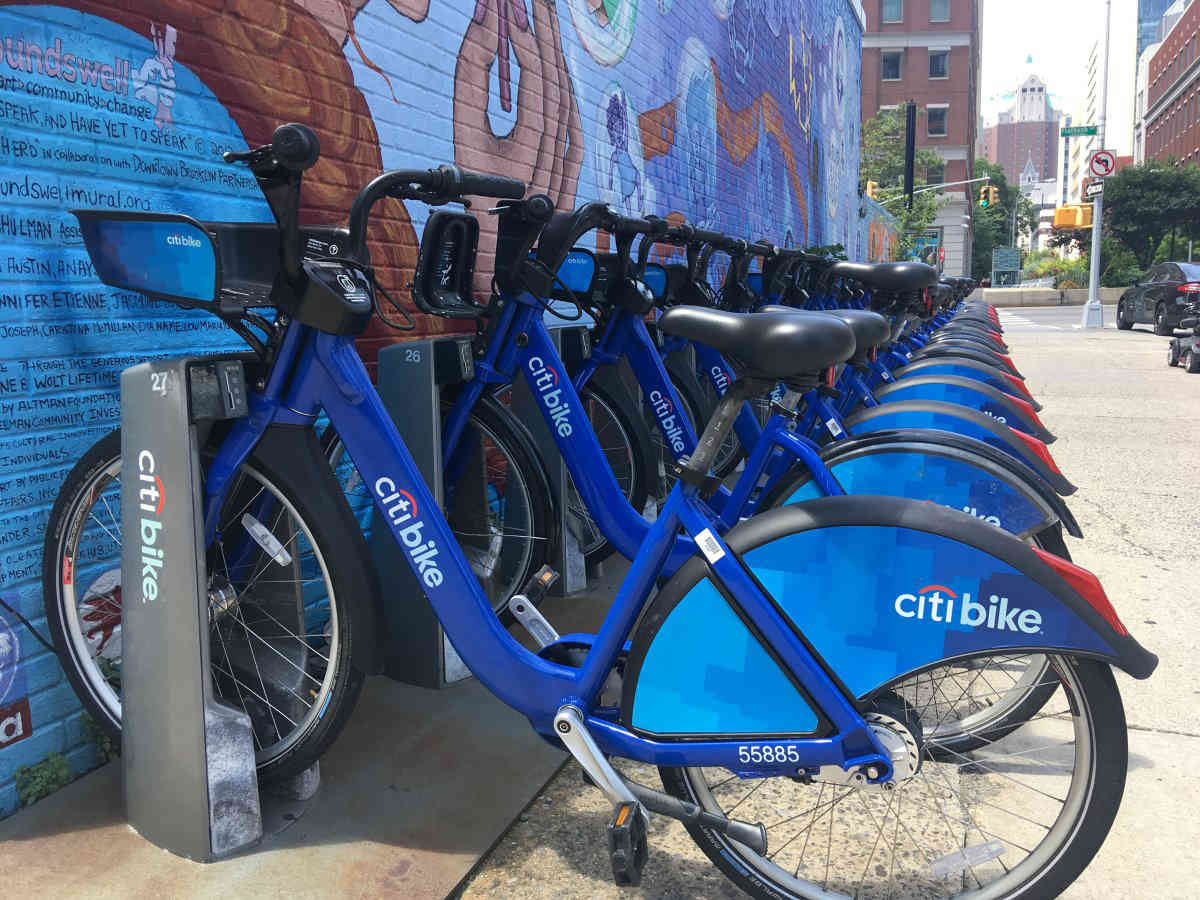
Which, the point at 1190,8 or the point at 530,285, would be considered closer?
the point at 530,285

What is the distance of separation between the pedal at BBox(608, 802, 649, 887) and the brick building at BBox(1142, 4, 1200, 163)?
7018 cm

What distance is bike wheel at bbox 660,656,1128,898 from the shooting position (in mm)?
1771

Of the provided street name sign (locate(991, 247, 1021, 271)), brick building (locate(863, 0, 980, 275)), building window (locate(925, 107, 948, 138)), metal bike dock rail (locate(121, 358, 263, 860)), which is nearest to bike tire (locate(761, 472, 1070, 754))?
metal bike dock rail (locate(121, 358, 263, 860))

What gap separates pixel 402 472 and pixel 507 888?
3.22 feet

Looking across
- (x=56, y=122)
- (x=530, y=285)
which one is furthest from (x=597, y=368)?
(x=56, y=122)

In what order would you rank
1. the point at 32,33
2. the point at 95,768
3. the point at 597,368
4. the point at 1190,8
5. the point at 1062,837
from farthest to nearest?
1. the point at 1190,8
2. the point at 597,368
3. the point at 95,768
4. the point at 32,33
5. the point at 1062,837

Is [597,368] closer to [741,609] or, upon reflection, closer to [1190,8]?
[741,609]

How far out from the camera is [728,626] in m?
1.89

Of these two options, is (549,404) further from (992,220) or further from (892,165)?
(992,220)

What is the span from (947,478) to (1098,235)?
2608 cm

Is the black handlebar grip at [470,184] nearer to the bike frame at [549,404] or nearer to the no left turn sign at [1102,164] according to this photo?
the bike frame at [549,404]

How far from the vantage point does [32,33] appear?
2.40 m

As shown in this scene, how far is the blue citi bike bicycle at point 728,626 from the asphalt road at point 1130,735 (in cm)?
23

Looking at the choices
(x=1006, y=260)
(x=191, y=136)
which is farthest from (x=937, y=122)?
(x=191, y=136)
